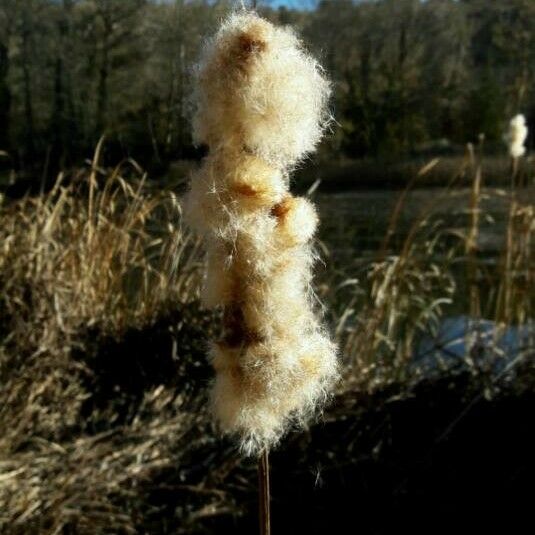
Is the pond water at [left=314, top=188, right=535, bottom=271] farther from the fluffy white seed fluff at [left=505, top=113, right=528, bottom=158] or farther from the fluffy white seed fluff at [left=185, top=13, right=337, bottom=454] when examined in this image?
the fluffy white seed fluff at [left=185, top=13, right=337, bottom=454]

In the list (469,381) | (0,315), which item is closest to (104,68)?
(0,315)

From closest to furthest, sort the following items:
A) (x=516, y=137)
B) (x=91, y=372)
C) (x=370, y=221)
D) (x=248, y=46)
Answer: (x=248, y=46)
(x=91, y=372)
(x=516, y=137)
(x=370, y=221)

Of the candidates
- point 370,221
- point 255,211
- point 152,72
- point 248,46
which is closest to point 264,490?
point 255,211

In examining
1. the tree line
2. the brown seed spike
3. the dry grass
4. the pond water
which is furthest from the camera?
the pond water

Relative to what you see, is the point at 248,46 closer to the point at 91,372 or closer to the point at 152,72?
the point at 91,372

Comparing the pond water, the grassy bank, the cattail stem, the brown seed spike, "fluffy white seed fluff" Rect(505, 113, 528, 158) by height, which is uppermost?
the brown seed spike

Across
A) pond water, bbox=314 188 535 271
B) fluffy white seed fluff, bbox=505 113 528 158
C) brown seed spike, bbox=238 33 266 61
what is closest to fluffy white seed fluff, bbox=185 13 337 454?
brown seed spike, bbox=238 33 266 61

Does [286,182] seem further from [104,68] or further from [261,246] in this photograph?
[104,68]

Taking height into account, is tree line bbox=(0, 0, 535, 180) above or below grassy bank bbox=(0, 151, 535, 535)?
above
